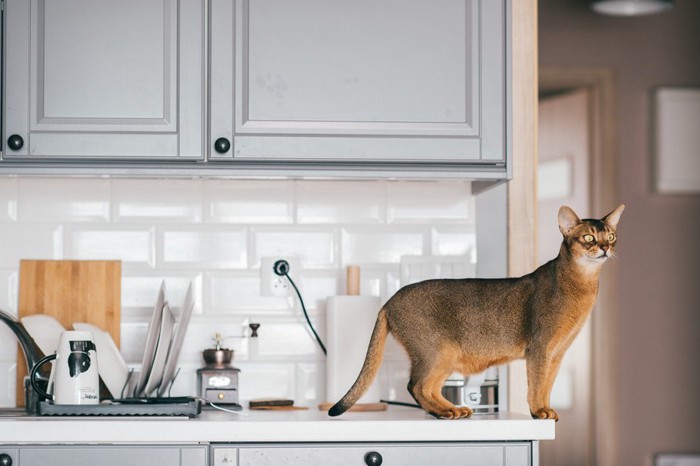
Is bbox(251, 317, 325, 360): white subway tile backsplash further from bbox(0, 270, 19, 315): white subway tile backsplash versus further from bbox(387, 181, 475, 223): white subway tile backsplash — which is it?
bbox(0, 270, 19, 315): white subway tile backsplash

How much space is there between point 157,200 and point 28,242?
39cm

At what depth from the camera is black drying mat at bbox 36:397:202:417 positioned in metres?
2.28

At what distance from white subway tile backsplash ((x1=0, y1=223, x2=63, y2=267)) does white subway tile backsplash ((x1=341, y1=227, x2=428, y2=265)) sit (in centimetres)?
85

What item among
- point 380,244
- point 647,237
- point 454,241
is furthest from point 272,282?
point 647,237

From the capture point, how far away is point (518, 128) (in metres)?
2.63

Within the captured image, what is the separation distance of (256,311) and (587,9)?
106 inches

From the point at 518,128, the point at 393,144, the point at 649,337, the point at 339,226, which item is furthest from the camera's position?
the point at 649,337

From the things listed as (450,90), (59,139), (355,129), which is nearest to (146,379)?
(59,139)

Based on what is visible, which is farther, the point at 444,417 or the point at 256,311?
the point at 256,311

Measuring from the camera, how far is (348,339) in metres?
2.63

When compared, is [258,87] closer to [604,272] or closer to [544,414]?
[544,414]

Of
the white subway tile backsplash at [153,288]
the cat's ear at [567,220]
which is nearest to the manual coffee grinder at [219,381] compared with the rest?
the white subway tile backsplash at [153,288]

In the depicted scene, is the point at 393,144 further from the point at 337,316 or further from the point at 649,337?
the point at 649,337

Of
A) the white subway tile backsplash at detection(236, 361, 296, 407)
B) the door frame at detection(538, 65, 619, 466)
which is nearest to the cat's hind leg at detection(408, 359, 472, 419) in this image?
the white subway tile backsplash at detection(236, 361, 296, 407)
